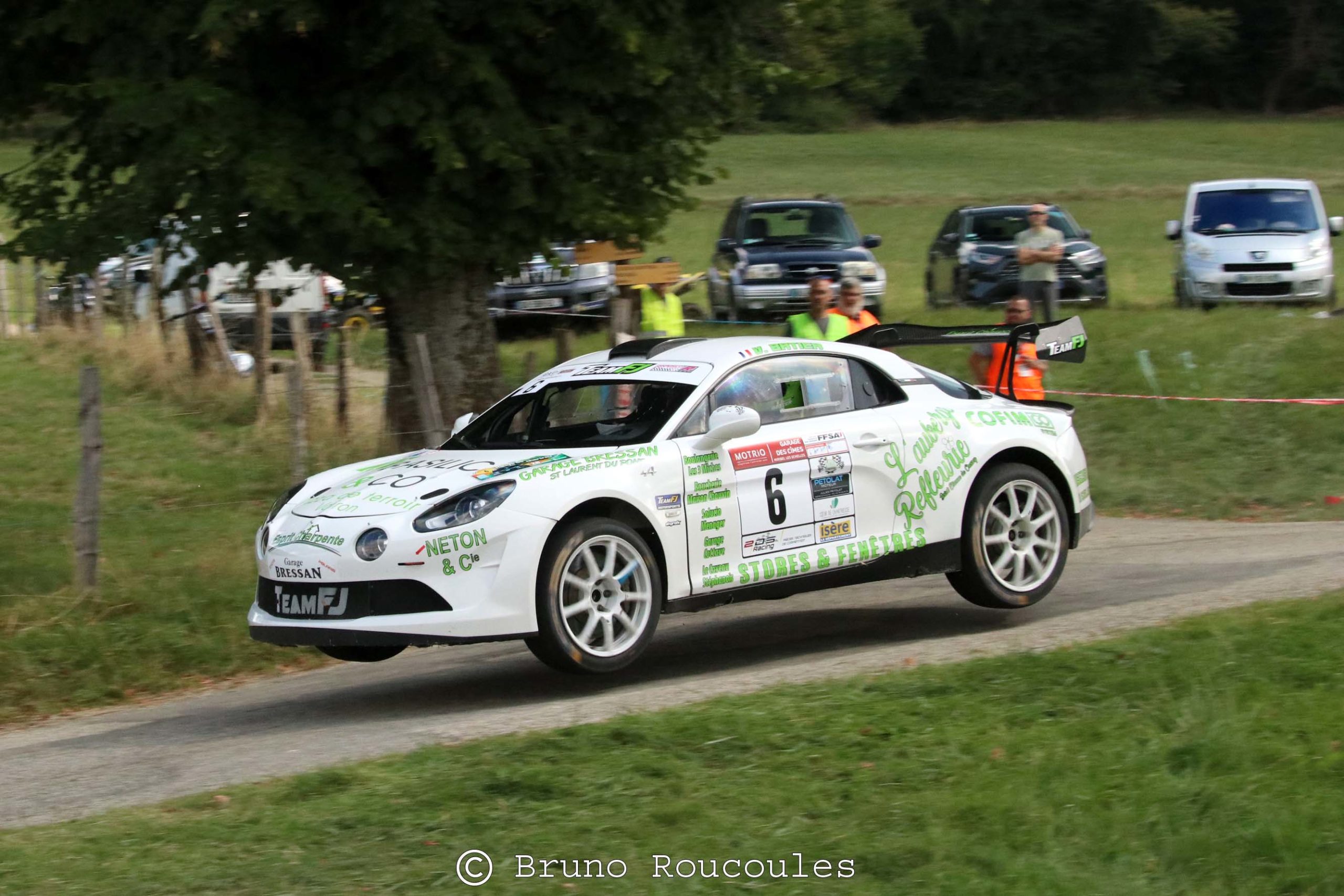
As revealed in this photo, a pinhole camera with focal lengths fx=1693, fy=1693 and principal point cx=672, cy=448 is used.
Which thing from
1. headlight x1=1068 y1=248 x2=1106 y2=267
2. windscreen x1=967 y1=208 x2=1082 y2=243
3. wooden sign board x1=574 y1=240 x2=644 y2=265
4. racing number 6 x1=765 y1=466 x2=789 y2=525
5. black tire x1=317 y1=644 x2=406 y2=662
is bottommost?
black tire x1=317 y1=644 x2=406 y2=662

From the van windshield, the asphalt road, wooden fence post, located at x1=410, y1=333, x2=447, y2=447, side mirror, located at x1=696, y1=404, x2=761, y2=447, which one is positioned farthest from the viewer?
the van windshield

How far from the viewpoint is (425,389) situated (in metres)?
11.9

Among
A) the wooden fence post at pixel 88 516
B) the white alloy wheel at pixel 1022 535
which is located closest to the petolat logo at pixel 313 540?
the wooden fence post at pixel 88 516

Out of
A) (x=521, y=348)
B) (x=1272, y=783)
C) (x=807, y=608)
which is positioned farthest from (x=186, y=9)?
(x=521, y=348)

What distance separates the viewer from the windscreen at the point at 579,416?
833 cm

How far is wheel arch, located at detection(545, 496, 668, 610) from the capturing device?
7.76 metres

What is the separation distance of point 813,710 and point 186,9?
286 inches

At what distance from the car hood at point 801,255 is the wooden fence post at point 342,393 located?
Result: 8.70 metres

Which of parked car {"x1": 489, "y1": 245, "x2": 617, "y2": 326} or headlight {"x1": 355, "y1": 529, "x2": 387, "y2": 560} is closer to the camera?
headlight {"x1": 355, "y1": 529, "x2": 387, "y2": 560}

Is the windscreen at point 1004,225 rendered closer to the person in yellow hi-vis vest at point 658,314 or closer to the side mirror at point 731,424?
the person in yellow hi-vis vest at point 658,314

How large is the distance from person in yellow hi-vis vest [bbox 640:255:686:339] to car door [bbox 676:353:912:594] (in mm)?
5979

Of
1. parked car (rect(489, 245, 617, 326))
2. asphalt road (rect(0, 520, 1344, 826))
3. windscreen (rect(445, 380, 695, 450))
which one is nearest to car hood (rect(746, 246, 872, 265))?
parked car (rect(489, 245, 617, 326))

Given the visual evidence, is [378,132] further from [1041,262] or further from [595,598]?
[1041,262]

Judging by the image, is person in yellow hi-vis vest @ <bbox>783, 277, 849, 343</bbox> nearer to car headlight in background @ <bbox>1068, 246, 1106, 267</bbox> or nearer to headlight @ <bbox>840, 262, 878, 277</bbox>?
headlight @ <bbox>840, 262, 878, 277</bbox>
